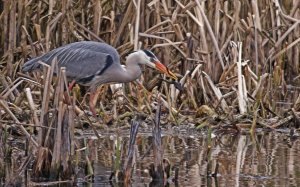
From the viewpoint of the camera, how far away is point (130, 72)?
10344 millimetres

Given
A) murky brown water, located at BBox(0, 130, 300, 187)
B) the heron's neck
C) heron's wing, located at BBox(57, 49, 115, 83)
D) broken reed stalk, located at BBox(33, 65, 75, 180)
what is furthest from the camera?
the heron's neck

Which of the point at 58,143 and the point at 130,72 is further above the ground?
the point at 130,72

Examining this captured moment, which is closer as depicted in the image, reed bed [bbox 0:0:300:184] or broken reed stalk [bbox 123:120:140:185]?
broken reed stalk [bbox 123:120:140:185]

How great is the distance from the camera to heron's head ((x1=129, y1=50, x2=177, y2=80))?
403 inches

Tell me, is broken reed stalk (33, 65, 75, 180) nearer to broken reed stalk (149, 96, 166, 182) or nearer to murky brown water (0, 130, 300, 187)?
murky brown water (0, 130, 300, 187)

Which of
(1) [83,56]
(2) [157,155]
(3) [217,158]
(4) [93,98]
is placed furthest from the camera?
(1) [83,56]

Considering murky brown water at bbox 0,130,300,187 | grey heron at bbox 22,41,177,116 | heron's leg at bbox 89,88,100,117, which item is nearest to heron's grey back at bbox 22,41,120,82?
grey heron at bbox 22,41,177,116

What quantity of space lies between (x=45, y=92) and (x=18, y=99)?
2.76 metres

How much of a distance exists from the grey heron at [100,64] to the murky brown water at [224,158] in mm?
1156

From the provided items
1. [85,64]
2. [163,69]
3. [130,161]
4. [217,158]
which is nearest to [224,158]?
[217,158]


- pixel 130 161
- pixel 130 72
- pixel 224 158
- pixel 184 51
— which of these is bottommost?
pixel 224 158

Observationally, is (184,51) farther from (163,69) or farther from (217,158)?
(217,158)

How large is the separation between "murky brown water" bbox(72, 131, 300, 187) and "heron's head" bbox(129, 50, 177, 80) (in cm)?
96

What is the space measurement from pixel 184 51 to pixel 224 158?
10.3 feet
